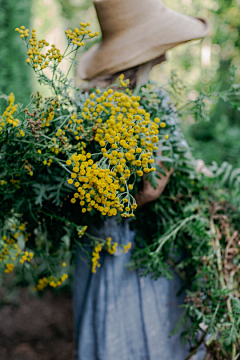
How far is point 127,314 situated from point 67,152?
85 centimetres

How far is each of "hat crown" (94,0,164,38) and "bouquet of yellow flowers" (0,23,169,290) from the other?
0.28 meters

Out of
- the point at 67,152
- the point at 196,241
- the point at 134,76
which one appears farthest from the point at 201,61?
the point at 67,152

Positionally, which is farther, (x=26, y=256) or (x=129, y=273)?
(x=129, y=273)

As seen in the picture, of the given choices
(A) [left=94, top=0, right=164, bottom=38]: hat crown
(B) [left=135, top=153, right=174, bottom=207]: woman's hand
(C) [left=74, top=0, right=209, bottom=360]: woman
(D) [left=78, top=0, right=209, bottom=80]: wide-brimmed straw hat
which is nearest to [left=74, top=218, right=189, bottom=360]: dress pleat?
(C) [left=74, top=0, right=209, bottom=360]: woman

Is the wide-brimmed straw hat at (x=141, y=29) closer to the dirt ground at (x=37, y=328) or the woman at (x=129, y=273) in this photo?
the woman at (x=129, y=273)

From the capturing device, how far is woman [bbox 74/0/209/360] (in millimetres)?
1010

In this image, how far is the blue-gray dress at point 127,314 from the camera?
121cm

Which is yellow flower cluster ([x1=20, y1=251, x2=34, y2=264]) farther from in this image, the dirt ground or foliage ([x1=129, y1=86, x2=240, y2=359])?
the dirt ground

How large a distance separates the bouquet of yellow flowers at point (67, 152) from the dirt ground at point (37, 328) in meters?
1.25

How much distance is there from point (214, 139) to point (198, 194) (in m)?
2.73

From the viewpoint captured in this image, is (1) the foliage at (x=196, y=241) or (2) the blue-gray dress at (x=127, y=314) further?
(2) the blue-gray dress at (x=127, y=314)

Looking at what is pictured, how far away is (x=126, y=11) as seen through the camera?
1.01 m

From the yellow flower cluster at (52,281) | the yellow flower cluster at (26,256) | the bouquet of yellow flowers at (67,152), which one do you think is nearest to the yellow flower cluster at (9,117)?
the bouquet of yellow flowers at (67,152)

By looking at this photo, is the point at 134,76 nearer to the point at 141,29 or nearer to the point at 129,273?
the point at 141,29
